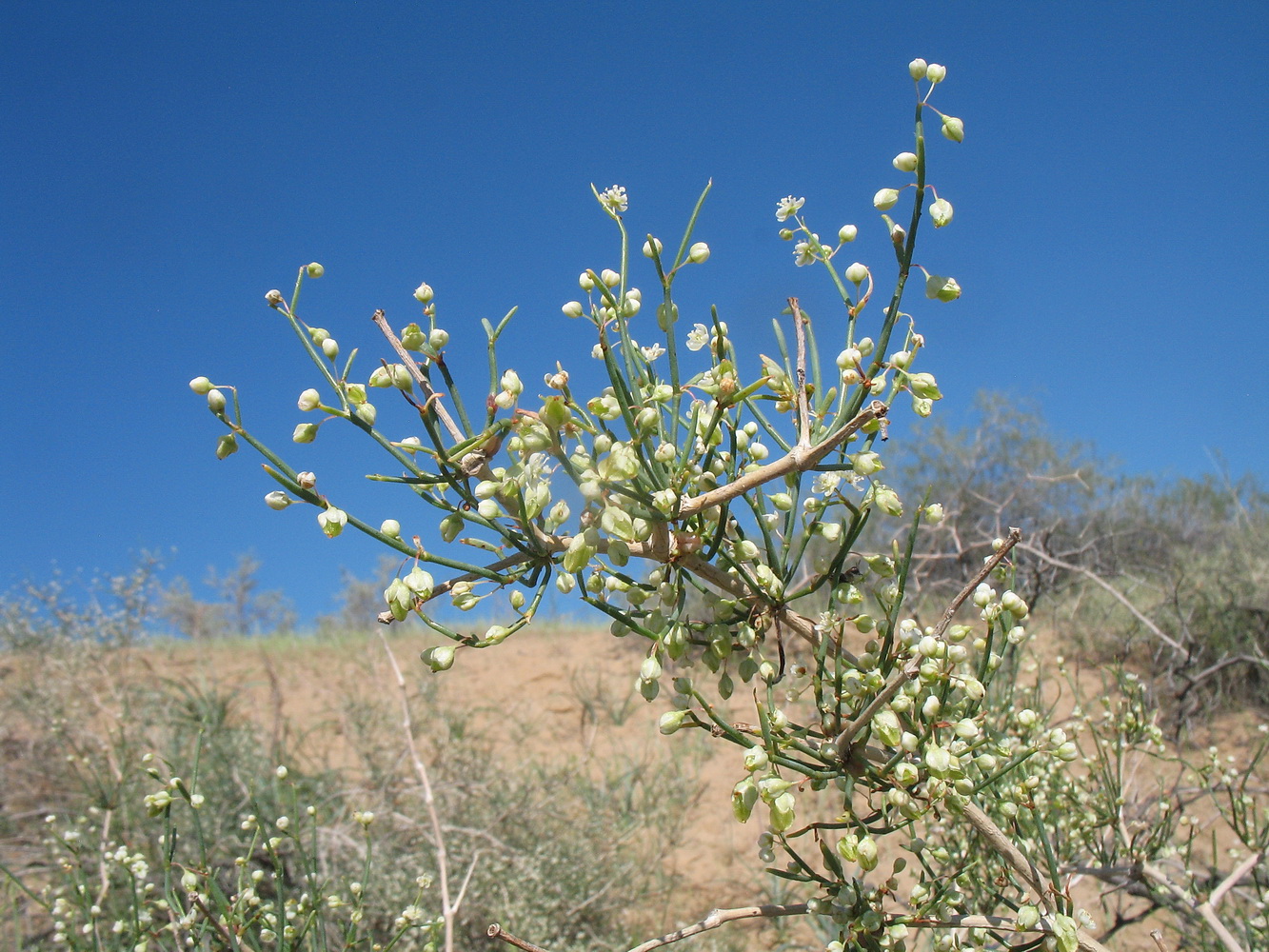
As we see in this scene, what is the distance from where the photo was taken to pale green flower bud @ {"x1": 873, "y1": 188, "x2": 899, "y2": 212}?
949 millimetres

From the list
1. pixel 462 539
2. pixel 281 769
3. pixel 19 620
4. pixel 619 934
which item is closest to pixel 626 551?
pixel 462 539

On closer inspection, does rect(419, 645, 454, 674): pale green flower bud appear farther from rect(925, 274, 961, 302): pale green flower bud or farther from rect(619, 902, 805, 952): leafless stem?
rect(925, 274, 961, 302): pale green flower bud

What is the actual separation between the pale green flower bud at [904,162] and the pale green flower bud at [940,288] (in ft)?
0.43

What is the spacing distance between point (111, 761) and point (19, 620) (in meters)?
5.15

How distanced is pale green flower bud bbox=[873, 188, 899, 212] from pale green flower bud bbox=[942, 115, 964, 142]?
87 mm

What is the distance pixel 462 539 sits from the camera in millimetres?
1019

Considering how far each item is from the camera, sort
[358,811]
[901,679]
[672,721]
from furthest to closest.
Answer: [358,811] → [672,721] → [901,679]

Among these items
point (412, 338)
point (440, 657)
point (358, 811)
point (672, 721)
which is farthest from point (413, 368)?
point (358, 811)

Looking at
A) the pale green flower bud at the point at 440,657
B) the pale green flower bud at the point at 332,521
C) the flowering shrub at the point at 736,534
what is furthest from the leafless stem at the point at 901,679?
the pale green flower bud at the point at 332,521

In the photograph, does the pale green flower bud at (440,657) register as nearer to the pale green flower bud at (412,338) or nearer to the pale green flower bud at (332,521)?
the pale green flower bud at (332,521)

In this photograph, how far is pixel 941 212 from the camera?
93 cm

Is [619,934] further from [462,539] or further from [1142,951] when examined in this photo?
[462,539]

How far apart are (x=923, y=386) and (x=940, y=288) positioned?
0.42 feet

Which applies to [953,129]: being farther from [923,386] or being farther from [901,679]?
[901,679]
